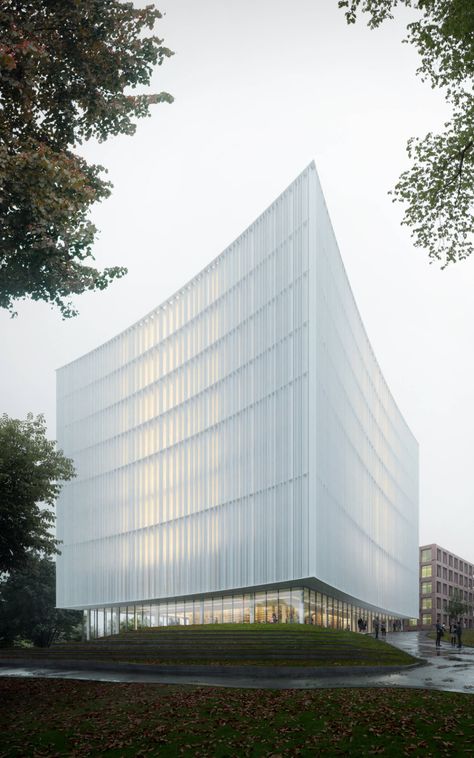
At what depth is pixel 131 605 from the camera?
6919 centimetres

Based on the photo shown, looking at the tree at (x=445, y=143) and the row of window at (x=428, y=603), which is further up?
the tree at (x=445, y=143)

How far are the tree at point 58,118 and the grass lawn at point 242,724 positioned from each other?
8596 millimetres

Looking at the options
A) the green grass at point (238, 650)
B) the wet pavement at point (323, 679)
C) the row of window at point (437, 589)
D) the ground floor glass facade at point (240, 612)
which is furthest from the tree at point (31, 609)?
the row of window at point (437, 589)

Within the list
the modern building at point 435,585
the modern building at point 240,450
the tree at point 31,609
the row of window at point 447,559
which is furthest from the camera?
the row of window at point 447,559

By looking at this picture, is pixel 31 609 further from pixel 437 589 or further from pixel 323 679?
pixel 437 589

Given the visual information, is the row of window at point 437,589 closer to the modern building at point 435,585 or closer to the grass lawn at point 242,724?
the modern building at point 435,585

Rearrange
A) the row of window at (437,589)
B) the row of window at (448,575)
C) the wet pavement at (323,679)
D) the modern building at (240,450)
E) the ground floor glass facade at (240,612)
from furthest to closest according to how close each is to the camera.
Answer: the row of window at (448,575)
the row of window at (437,589)
the ground floor glass facade at (240,612)
the modern building at (240,450)
the wet pavement at (323,679)

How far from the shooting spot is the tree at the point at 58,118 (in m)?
14.6

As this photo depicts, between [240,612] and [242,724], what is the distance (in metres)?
36.7

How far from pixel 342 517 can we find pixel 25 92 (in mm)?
41144

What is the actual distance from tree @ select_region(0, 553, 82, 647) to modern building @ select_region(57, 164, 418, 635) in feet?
10.6

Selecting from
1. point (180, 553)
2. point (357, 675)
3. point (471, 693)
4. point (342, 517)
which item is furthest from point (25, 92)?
point (180, 553)

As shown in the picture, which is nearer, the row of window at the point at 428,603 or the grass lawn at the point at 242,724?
the grass lawn at the point at 242,724

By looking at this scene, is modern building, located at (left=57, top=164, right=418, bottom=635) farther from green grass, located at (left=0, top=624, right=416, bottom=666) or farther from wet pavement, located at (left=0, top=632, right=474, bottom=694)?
wet pavement, located at (left=0, top=632, right=474, bottom=694)
